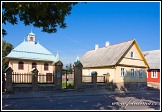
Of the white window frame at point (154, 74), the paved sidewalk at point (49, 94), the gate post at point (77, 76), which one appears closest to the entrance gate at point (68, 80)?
the gate post at point (77, 76)

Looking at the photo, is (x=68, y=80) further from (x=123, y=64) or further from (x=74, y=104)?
(x=74, y=104)

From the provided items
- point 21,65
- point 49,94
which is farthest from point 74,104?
point 21,65

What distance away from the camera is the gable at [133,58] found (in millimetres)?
28391

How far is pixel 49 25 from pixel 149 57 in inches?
1279

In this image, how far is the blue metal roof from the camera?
1278 inches

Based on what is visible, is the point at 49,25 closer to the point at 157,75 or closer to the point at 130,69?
the point at 130,69

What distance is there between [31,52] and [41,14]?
82.4ft

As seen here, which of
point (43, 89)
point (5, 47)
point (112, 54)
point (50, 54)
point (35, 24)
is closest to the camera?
point (35, 24)

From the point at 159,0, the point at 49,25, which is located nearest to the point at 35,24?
the point at 49,25

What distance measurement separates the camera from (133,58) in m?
29.7

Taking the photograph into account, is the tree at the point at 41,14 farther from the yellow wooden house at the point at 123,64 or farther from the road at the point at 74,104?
the yellow wooden house at the point at 123,64

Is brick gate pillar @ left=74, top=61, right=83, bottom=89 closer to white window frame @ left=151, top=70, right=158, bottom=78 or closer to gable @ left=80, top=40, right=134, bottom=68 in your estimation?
gable @ left=80, top=40, right=134, bottom=68

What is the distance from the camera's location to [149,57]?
40.3 m

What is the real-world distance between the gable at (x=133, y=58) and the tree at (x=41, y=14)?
1762 centimetres
